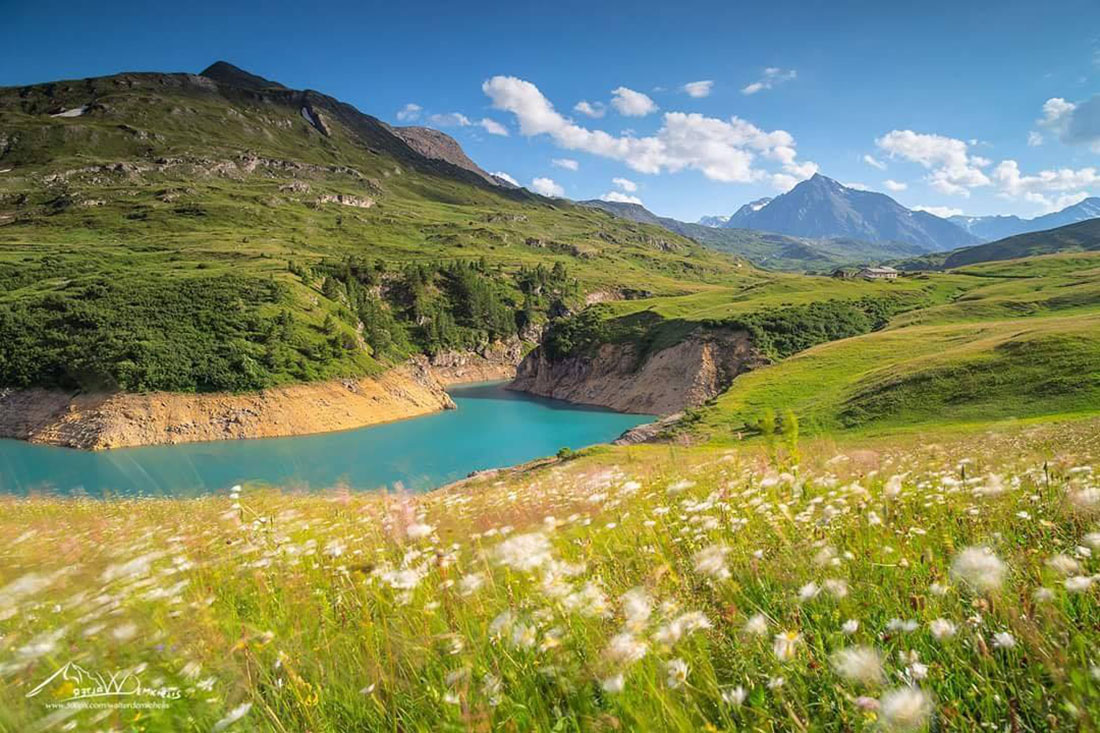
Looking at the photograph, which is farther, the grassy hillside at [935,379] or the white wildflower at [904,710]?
the grassy hillside at [935,379]

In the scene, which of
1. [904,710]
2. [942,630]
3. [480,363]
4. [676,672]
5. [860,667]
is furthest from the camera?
[480,363]

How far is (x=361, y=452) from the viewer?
200 ft

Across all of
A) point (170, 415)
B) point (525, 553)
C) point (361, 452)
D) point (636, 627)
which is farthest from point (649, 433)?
point (170, 415)

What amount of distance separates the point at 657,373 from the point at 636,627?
83.2 meters

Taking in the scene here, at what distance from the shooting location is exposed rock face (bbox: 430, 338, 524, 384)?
129250mm

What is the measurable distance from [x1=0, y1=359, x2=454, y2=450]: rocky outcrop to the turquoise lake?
1663 mm

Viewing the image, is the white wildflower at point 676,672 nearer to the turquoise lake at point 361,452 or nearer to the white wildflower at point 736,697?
the white wildflower at point 736,697

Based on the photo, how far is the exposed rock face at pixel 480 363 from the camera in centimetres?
12925

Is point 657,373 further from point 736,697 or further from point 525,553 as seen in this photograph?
point 736,697

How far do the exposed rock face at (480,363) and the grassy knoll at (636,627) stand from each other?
4902 inches

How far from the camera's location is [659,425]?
5066cm

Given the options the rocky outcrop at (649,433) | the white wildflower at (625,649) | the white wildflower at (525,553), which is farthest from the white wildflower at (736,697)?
the rocky outcrop at (649,433)

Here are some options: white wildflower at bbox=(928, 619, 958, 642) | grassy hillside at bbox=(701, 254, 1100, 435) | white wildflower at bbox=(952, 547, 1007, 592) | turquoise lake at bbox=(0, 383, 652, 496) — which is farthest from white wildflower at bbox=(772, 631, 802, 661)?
turquoise lake at bbox=(0, 383, 652, 496)

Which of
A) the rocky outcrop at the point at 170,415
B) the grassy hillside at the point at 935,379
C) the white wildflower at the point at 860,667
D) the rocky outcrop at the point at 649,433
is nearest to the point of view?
the white wildflower at the point at 860,667
